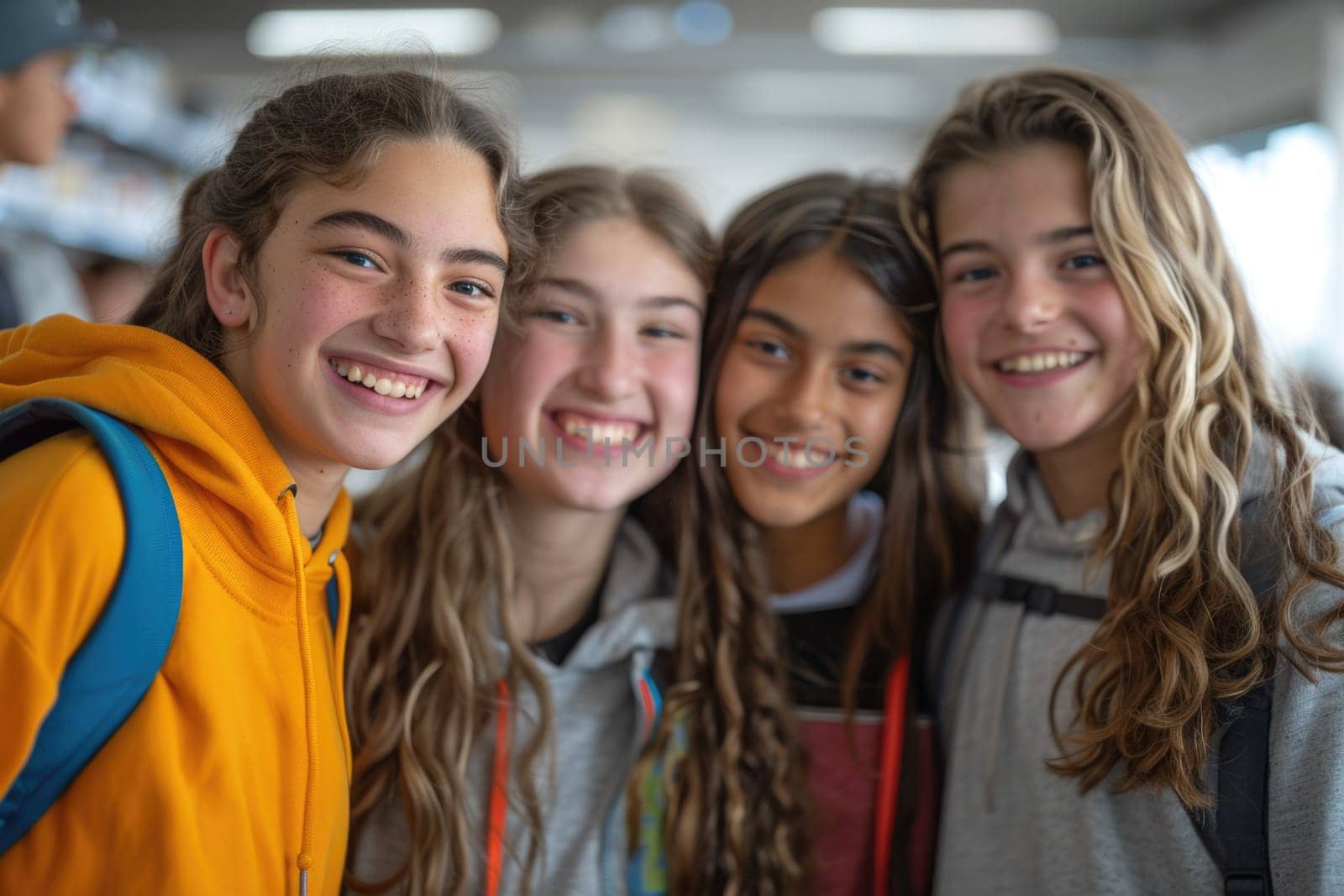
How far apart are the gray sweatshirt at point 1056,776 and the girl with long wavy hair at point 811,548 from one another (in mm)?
123

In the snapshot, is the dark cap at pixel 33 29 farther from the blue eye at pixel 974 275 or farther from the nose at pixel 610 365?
the blue eye at pixel 974 275

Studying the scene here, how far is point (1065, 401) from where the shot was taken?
1.57 m

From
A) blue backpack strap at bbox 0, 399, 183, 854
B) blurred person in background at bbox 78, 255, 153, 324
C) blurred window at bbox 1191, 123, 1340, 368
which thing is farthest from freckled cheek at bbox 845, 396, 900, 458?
blurred window at bbox 1191, 123, 1340, 368

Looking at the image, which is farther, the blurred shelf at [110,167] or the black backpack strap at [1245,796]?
the blurred shelf at [110,167]

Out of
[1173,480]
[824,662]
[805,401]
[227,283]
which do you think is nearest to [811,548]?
[824,662]

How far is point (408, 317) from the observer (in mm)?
1256

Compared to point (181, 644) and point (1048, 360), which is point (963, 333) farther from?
point (181, 644)

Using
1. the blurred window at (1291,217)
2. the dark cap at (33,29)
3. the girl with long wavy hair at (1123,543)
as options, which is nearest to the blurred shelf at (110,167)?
the dark cap at (33,29)

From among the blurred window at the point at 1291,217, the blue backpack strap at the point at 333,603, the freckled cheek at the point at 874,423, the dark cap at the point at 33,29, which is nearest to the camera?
the blue backpack strap at the point at 333,603

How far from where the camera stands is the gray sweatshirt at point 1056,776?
1.27 metres

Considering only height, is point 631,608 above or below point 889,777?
above

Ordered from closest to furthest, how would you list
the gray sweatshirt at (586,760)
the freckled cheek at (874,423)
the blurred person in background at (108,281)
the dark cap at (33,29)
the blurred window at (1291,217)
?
1. the gray sweatshirt at (586,760)
2. the freckled cheek at (874,423)
3. the dark cap at (33,29)
4. the blurred person in background at (108,281)
5. the blurred window at (1291,217)

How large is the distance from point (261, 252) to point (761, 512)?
0.89 m

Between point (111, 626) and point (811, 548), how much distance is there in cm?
121
